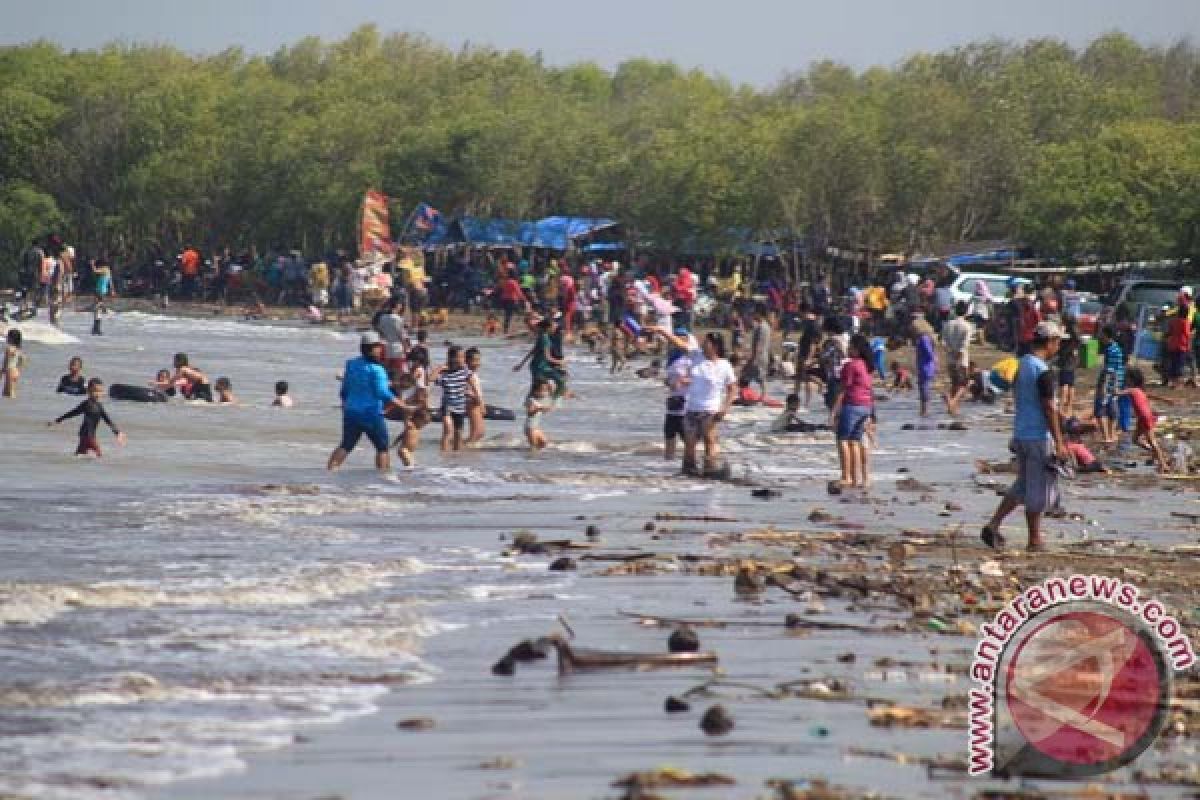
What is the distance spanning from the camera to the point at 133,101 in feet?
256

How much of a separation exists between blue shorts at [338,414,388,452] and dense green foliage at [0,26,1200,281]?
86.6ft

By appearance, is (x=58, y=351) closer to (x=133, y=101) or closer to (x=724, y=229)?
(x=724, y=229)

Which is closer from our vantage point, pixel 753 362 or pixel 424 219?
pixel 753 362

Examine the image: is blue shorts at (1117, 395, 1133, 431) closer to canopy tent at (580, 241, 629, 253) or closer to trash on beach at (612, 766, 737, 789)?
trash on beach at (612, 766, 737, 789)

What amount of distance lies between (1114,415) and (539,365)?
628cm

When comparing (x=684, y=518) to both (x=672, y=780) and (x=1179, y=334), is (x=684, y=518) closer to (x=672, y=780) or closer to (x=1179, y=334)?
(x=672, y=780)

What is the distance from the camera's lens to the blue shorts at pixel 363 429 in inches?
789

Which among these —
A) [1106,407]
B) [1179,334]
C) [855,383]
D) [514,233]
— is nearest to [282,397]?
[1106,407]

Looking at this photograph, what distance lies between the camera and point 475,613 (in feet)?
39.2

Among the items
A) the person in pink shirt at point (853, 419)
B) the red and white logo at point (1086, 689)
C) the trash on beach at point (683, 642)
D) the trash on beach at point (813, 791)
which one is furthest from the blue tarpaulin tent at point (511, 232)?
the trash on beach at point (813, 791)

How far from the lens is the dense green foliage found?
51469mm

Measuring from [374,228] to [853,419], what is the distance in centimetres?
4418

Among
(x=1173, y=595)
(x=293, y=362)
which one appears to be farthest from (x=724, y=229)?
(x=1173, y=595)

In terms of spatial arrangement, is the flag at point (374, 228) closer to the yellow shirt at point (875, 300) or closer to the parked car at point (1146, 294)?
the yellow shirt at point (875, 300)
